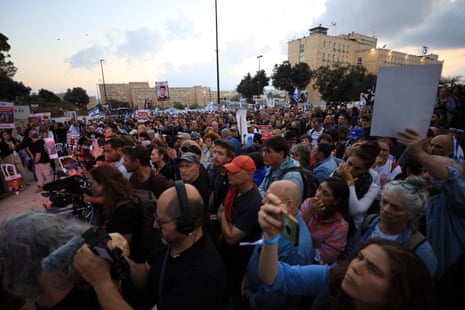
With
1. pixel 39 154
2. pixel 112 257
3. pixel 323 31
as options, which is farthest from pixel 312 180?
pixel 323 31

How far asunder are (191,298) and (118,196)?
1538mm

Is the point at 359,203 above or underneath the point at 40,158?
above

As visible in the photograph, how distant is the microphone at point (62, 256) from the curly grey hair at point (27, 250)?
71mm

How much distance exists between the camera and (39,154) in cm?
775

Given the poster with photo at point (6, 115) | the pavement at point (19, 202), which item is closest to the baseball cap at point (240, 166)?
the pavement at point (19, 202)

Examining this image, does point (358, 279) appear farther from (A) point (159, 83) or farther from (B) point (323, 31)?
(B) point (323, 31)

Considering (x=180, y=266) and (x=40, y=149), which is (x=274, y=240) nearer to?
(x=180, y=266)

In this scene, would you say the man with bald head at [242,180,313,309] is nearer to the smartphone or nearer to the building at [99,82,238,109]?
the smartphone

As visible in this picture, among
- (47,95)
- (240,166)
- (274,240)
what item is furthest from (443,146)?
(47,95)

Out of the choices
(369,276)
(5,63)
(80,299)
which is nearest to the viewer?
(369,276)

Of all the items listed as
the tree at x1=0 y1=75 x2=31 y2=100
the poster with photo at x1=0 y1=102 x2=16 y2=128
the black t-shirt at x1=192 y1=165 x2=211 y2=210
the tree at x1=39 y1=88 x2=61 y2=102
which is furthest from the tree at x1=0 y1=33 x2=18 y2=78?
the black t-shirt at x1=192 y1=165 x2=211 y2=210

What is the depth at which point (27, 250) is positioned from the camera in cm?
131

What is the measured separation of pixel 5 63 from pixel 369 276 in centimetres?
4660

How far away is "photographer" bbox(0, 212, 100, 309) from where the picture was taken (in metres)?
1.31
